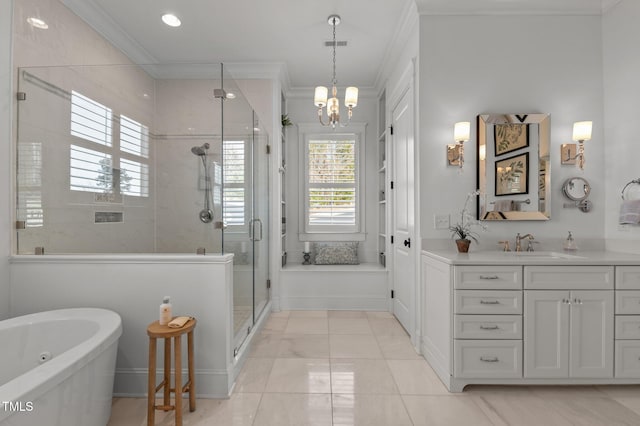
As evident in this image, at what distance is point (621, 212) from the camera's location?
237 centimetres

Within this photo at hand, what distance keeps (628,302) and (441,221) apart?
125 cm

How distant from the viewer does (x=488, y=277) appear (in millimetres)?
2041

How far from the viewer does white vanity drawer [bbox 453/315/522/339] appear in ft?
6.64

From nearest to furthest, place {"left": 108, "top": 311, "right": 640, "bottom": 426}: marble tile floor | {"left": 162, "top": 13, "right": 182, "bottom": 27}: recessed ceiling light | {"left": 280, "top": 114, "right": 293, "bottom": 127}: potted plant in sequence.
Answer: {"left": 108, "top": 311, "right": 640, "bottom": 426}: marble tile floor
{"left": 162, "top": 13, "right": 182, "bottom": 27}: recessed ceiling light
{"left": 280, "top": 114, "right": 293, "bottom": 127}: potted plant

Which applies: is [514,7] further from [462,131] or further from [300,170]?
[300,170]

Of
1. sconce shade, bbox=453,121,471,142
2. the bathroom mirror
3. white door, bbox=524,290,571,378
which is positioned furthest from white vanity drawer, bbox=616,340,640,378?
sconce shade, bbox=453,121,471,142

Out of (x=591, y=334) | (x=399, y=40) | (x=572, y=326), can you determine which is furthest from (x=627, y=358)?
(x=399, y=40)

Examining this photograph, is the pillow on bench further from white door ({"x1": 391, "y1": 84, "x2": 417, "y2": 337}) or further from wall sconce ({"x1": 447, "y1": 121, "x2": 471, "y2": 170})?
wall sconce ({"x1": 447, "y1": 121, "x2": 471, "y2": 170})

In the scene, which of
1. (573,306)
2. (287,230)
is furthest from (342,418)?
(287,230)

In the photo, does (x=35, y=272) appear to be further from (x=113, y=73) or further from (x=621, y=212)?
(x=621, y=212)

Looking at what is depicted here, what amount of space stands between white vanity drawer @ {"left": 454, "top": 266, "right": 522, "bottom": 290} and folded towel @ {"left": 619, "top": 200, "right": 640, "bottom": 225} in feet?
A: 3.46

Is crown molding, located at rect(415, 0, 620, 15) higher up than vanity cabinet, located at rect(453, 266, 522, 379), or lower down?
higher up

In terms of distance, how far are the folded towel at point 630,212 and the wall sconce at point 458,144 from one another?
121 cm

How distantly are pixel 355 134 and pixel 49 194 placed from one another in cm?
337
